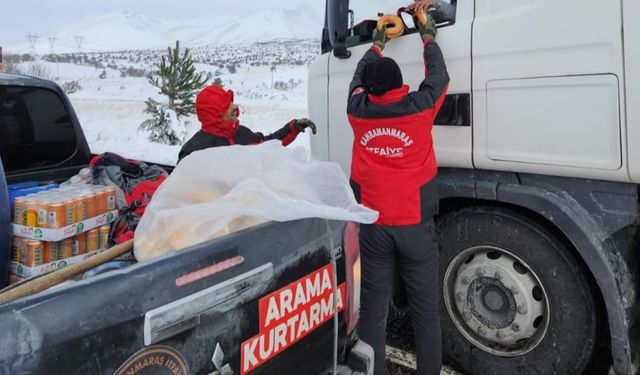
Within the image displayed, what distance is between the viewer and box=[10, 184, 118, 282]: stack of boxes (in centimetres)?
245

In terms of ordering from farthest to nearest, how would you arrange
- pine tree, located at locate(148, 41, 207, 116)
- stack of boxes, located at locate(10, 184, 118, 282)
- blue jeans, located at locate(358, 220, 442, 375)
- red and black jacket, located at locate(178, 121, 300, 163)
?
pine tree, located at locate(148, 41, 207, 116) → red and black jacket, located at locate(178, 121, 300, 163) → blue jeans, located at locate(358, 220, 442, 375) → stack of boxes, located at locate(10, 184, 118, 282)

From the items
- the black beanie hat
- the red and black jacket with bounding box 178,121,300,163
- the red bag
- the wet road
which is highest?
the black beanie hat

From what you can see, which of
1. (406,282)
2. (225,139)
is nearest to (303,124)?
(225,139)

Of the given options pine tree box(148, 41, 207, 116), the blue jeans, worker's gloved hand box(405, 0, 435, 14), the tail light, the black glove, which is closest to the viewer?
the tail light

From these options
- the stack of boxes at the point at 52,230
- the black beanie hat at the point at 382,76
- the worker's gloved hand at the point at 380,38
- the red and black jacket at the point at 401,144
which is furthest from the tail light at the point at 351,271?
the worker's gloved hand at the point at 380,38

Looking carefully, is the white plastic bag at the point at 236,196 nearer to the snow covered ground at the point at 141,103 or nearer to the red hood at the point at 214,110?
the red hood at the point at 214,110

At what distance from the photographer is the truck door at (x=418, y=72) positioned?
9.85ft

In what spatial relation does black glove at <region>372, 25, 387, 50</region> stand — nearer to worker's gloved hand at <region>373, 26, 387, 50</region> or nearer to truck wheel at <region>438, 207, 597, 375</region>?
worker's gloved hand at <region>373, 26, 387, 50</region>

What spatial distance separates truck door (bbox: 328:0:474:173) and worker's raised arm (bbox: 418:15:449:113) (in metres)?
0.11

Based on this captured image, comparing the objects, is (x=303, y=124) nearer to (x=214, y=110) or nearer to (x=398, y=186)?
(x=214, y=110)

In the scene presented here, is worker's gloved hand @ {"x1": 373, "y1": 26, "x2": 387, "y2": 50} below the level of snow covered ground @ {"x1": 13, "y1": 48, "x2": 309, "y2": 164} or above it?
below

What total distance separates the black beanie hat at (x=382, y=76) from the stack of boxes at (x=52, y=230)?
1.54m

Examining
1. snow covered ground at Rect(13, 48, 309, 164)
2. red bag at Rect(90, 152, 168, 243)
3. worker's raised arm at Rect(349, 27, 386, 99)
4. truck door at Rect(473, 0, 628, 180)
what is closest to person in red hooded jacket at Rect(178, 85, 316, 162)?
red bag at Rect(90, 152, 168, 243)

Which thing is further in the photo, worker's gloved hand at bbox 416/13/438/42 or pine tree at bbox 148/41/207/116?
pine tree at bbox 148/41/207/116
